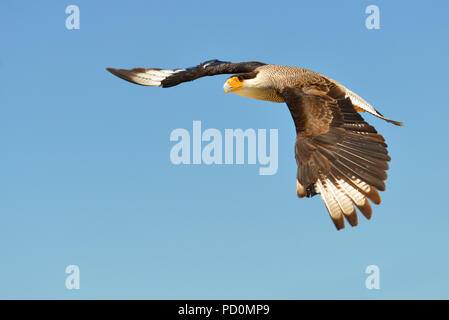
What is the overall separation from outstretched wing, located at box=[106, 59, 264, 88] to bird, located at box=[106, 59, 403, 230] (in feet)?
3.99

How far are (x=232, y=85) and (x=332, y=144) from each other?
8.62 ft

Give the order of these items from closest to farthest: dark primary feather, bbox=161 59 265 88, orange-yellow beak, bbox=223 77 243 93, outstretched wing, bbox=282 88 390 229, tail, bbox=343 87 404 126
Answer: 1. outstretched wing, bbox=282 88 390 229
2. tail, bbox=343 87 404 126
3. orange-yellow beak, bbox=223 77 243 93
4. dark primary feather, bbox=161 59 265 88

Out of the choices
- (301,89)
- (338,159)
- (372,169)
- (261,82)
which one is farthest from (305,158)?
(261,82)

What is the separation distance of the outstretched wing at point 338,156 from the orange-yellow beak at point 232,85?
1.62 meters

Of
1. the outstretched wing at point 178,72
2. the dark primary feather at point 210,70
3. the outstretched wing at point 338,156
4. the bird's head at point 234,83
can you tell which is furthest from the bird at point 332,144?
the outstretched wing at point 178,72

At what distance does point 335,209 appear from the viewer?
6000mm

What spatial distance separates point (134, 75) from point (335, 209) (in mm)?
5971

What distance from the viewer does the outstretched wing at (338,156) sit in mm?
6027

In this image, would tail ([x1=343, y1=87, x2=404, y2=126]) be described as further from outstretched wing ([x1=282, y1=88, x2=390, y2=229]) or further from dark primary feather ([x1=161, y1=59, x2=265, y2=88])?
dark primary feather ([x1=161, y1=59, x2=265, y2=88])

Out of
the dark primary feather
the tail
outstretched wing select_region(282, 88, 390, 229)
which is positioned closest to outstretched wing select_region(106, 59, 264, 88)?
the dark primary feather

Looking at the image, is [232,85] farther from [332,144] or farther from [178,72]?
[332,144]

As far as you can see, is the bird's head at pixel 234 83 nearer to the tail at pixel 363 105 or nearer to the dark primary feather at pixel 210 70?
the dark primary feather at pixel 210 70

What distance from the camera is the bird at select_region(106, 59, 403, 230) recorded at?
605 cm

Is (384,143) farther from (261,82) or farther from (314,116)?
(261,82)
